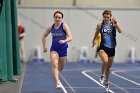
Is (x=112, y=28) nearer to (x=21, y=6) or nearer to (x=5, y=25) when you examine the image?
(x=5, y=25)

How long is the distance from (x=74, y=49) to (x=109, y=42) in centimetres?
1317

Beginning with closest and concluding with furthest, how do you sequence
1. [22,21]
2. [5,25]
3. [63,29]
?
[63,29] → [5,25] → [22,21]

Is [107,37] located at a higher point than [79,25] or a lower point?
lower

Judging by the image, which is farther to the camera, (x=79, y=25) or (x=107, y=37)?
(x=79, y=25)

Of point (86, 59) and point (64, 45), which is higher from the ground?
point (64, 45)

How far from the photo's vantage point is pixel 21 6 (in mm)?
22422

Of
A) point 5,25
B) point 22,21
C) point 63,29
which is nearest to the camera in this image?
point 63,29

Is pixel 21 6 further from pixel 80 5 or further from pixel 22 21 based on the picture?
pixel 80 5

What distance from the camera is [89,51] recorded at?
903 inches

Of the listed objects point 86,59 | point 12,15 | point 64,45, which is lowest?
point 86,59

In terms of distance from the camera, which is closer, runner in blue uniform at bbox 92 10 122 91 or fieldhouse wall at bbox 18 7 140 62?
runner in blue uniform at bbox 92 10 122 91

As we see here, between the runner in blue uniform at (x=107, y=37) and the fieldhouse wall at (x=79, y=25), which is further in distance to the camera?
the fieldhouse wall at (x=79, y=25)

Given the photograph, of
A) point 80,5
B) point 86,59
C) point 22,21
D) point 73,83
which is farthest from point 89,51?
point 73,83

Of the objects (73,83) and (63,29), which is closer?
(63,29)
